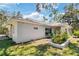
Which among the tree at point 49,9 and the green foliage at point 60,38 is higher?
the tree at point 49,9

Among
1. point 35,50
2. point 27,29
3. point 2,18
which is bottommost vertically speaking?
point 35,50

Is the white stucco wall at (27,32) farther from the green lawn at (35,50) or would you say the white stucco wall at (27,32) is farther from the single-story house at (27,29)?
the green lawn at (35,50)

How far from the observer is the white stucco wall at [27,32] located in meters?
3.58

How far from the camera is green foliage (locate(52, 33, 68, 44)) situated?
3.52 meters

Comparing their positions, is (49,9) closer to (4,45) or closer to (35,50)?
(35,50)

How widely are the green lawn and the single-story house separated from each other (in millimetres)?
131

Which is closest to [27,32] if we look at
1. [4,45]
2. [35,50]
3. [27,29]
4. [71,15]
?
[27,29]

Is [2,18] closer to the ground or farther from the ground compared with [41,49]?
farther from the ground

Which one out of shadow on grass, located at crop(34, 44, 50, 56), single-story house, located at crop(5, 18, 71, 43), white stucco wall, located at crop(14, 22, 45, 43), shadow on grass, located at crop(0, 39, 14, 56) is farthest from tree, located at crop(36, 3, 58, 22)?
shadow on grass, located at crop(0, 39, 14, 56)

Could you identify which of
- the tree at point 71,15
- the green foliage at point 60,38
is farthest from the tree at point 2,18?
the tree at point 71,15

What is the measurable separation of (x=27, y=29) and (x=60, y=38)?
0.57m

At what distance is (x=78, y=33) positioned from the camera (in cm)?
350

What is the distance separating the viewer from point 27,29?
359 centimetres

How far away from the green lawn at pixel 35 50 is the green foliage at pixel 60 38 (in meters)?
0.13
